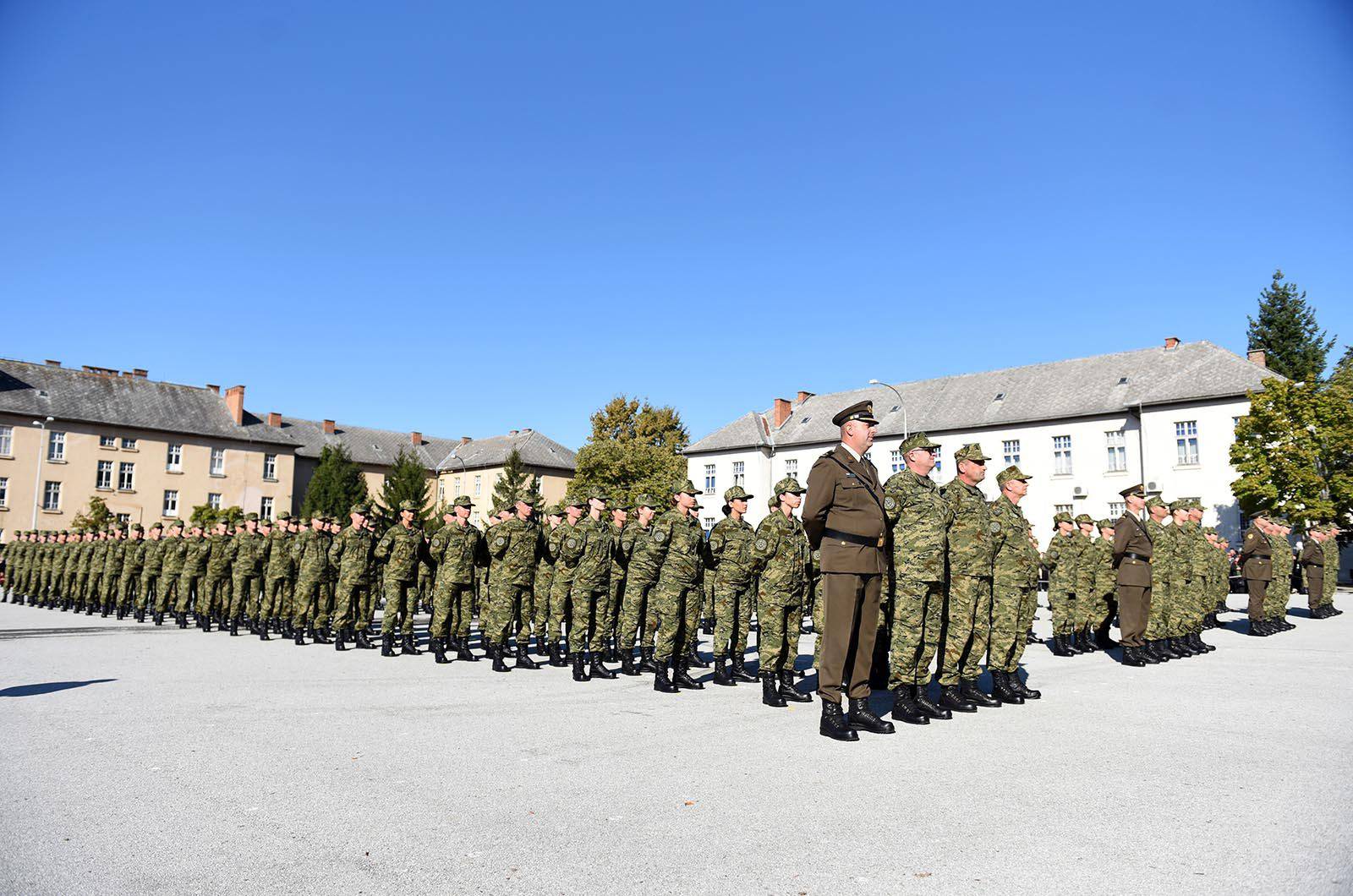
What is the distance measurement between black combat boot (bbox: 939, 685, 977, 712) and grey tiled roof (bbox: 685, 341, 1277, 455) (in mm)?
29789

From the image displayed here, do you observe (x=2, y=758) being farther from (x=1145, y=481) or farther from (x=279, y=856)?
(x=1145, y=481)

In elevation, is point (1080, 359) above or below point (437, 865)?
above

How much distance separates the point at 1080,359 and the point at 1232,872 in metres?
44.2

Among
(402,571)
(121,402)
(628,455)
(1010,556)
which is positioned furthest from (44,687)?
(121,402)

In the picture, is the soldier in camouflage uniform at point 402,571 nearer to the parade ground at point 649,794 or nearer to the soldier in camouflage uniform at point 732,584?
the parade ground at point 649,794

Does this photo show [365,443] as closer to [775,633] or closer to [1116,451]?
[1116,451]

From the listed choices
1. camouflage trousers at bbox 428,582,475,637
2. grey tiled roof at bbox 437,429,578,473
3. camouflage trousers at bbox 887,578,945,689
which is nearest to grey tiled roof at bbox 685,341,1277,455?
grey tiled roof at bbox 437,429,578,473

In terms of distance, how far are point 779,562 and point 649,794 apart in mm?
3839

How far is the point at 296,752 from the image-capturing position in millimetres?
5688

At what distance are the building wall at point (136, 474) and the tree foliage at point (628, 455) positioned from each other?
22764 mm

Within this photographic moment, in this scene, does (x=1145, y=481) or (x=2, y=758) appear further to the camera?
(x=1145, y=481)

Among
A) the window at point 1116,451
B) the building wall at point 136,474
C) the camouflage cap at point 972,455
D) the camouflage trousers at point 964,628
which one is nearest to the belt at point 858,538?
the camouflage trousers at point 964,628

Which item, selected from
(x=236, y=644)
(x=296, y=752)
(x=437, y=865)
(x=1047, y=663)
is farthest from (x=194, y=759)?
(x=1047, y=663)

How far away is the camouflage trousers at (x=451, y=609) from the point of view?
36.1 feet
